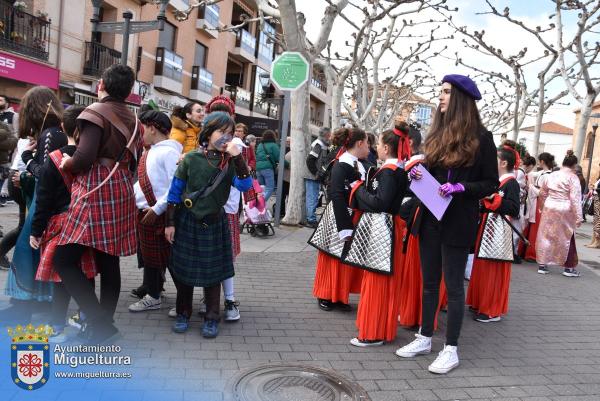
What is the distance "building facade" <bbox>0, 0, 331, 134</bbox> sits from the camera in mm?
16031

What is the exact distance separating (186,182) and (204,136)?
0.36m

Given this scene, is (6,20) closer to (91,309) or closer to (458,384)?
(91,309)

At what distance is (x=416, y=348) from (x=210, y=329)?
1.52 m

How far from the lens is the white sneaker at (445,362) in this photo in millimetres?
3472

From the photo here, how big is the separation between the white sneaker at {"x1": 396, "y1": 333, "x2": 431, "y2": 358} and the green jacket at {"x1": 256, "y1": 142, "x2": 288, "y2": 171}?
6.95 metres

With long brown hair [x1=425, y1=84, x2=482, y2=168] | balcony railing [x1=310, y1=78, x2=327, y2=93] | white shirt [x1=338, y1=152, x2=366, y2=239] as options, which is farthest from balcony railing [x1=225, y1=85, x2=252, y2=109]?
long brown hair [x1=425, y1=84, x2=482, y2=168]

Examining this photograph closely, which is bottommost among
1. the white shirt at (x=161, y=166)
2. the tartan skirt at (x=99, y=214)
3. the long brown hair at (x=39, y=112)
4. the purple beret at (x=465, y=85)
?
the tartan skirt at (x=99, y=214)

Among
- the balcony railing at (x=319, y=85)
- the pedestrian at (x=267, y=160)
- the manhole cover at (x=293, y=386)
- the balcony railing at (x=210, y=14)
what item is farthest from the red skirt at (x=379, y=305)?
the balcony railing at (x=319, y=85)

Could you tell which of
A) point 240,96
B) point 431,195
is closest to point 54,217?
point 431,195

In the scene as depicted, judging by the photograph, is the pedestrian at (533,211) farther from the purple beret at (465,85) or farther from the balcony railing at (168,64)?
the balcony railing at (168,64)

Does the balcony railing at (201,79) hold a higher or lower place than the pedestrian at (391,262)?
higher

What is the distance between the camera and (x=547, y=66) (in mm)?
18047

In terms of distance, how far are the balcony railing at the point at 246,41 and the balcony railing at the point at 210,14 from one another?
222 centimetres

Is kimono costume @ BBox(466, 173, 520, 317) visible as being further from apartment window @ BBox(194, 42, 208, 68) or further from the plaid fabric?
apartment window @ BBox(194, 42, 208, 68)
